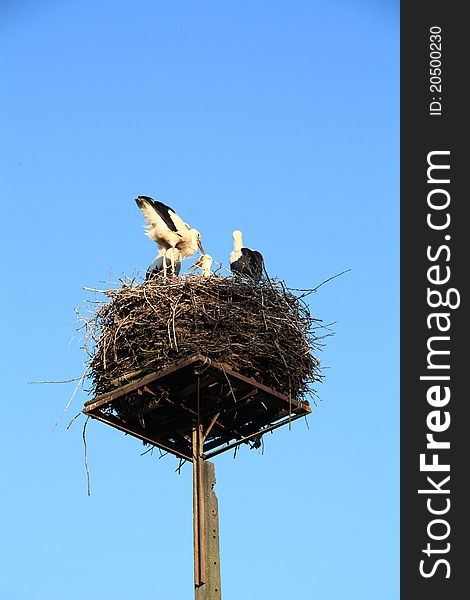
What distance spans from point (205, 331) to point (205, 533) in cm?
205

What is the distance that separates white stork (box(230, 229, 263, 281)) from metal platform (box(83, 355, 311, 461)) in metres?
1.77

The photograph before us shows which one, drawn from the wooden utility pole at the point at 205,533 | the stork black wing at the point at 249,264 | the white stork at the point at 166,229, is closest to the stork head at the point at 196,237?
the white stork at the point at 166,229

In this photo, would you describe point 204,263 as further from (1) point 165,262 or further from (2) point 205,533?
(2) point 205,533

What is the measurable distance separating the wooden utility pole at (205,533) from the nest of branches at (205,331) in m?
1.06

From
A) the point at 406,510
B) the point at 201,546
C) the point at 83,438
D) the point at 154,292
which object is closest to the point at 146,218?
the point at 154,292

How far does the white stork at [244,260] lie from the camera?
1498 cm

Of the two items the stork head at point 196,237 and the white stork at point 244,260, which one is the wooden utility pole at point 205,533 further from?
the stork head at point 196,237

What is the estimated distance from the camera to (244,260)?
1559 cm

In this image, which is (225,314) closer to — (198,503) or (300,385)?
(300,385)

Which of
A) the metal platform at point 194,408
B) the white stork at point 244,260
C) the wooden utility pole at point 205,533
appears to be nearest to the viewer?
the wooden utility pole at point 205,533

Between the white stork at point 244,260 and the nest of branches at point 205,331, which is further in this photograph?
the white stork at point 244,260

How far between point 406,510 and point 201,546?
2.11 metres

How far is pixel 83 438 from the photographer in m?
12.9

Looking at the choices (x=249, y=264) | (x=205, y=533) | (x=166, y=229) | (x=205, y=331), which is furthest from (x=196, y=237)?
(x=205, y=533)
